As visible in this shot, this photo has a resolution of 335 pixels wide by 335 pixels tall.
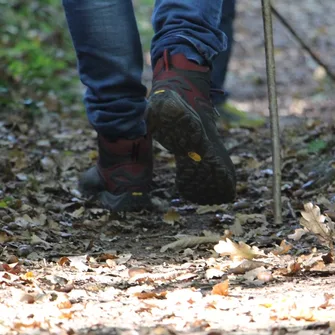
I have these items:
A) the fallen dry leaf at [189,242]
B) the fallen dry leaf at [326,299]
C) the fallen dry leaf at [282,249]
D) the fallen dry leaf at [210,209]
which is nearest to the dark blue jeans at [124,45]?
the fallen dry leaf at [210,209]

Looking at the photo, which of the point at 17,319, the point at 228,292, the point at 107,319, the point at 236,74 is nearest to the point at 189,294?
the point at 228,292

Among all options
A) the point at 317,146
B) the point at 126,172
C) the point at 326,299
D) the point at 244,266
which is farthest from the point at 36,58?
the point at 326,299

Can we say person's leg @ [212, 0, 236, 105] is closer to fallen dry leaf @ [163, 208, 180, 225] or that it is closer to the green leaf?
the green leaf

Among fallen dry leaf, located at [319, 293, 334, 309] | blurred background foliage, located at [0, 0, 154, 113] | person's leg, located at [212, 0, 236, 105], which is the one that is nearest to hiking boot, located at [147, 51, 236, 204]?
fallen dry leaf, located at [319, 293, 334, 309]

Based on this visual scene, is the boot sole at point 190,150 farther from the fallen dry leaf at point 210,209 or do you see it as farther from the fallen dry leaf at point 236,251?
the fallen dry leaf at point 236,251

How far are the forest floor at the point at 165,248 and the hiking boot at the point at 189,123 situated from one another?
0.21m

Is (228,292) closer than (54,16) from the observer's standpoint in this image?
Yes

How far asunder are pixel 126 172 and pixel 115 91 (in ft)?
1.36

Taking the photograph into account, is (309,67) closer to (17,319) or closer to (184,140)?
(184,140)

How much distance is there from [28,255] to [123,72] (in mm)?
874

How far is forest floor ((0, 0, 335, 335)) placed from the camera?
1.88m

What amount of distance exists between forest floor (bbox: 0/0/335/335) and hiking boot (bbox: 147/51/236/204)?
209 mm

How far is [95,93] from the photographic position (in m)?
3.18

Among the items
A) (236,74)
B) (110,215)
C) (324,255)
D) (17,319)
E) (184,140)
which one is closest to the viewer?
(17,319)
